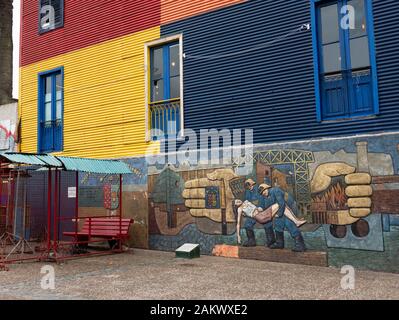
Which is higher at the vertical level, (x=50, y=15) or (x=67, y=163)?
(x=50, y=15)

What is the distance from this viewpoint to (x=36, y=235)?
589 inches

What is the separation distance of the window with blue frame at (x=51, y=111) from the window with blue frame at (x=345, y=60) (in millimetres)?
9136

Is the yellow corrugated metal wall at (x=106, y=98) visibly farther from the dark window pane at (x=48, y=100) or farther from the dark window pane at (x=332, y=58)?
the dark window pane at (x=332, y=58)

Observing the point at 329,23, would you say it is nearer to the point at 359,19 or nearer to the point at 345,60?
the point at 359,19

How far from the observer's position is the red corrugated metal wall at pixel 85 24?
528 inches

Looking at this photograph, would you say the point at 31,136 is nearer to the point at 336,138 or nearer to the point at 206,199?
the point at 206,199

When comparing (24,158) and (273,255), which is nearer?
(24,158)

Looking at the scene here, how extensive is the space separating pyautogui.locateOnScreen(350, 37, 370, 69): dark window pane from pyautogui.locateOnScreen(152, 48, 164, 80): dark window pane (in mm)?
5488

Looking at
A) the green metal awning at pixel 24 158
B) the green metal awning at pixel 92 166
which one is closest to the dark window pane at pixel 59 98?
the green metal awning at pixel 92 166

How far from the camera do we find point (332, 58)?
10.1m

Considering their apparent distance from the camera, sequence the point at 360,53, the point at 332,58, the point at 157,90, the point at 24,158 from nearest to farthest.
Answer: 1. the point at 24,158
2. the point at 360,53
3. the point at 332,58
4. the point at 157,90

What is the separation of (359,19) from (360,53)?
29.7 inches
